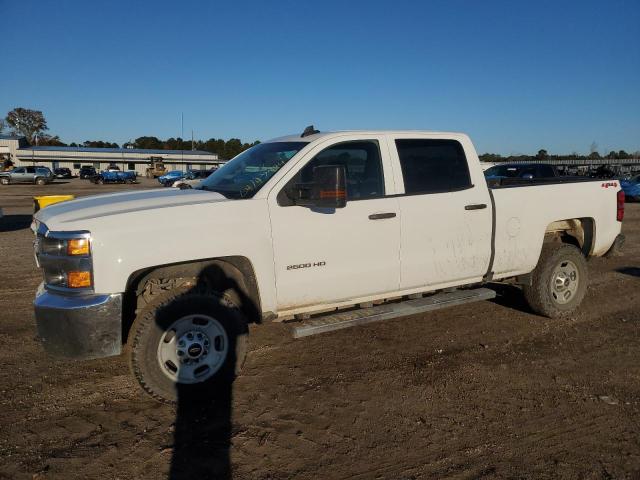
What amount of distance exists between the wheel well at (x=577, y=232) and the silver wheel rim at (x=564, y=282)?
325mm

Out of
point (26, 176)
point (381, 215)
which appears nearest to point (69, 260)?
point (381, 215)

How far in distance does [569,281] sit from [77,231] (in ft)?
16.9

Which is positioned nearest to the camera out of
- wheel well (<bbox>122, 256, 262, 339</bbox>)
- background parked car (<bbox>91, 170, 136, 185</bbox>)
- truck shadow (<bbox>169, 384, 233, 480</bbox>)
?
truck shadow (<bbox>169, 384, 233, 480</bbox>)

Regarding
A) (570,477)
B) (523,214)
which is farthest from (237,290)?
(523,214)

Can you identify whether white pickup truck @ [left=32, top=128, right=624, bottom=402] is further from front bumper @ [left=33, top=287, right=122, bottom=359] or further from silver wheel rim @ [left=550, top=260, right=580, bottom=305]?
silver wheel rim @ [left=550, top=260, right=580, bottom=305]

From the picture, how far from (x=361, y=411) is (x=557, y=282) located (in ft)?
10.7

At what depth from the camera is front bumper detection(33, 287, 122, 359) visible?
3.32 m

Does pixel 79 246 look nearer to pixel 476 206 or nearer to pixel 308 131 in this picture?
pixel 308 131

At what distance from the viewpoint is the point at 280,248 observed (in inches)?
154

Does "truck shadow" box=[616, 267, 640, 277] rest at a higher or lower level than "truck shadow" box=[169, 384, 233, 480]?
higher

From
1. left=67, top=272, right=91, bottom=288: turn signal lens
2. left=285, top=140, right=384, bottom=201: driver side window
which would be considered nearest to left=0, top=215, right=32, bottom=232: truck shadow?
left=67, top=272, right=91, bottom=288: turn signal lens

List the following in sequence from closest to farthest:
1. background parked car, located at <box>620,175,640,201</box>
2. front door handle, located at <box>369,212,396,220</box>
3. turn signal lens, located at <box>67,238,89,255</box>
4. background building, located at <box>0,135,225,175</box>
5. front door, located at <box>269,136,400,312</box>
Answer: turn signal lens, located at <box>67,238,89,255</box>, front door, located at <box>269,136,400,312</box>, front door handle, located at <box>369,212,396,220</box>, background parked car, located at <box>620,175,640,201</box>, background building, located at <box>0,135,225,175</box>

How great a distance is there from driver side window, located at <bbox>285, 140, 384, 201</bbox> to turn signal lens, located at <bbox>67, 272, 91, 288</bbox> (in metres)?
1.97

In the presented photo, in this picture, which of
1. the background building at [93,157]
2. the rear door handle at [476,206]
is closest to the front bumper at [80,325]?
the rear door handle at [476,206]
